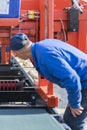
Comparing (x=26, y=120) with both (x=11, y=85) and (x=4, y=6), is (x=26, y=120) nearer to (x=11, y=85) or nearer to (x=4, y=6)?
(x=11, y=85)

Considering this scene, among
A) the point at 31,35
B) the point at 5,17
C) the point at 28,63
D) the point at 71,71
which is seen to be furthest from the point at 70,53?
the point at 31,35

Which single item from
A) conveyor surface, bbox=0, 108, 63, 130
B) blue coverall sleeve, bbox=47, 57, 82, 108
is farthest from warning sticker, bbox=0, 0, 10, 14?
blue coverall sleeve, bbox=47, 57, 82, 108

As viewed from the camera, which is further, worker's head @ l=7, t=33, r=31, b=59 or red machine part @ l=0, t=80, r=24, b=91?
red machine part @ l=0, t=80, r=24, b=91

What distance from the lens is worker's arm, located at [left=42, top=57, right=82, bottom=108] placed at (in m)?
4.28

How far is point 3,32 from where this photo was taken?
7.21 m

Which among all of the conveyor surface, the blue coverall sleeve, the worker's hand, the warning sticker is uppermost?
the warning sticker

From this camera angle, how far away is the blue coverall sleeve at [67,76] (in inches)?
169

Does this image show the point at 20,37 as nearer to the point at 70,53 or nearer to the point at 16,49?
the point at 16,49

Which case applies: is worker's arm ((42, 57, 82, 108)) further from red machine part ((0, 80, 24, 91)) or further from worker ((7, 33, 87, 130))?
red machine part ((0, 80, 24, 91))

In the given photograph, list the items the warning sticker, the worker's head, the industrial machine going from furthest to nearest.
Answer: the warning sticker < the industrial machine < the worker's head

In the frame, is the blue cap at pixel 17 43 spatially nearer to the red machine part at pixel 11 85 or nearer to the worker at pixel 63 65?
the worker at pixel 63 65

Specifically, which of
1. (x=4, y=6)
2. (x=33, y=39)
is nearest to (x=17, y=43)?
(x=4, y=6)

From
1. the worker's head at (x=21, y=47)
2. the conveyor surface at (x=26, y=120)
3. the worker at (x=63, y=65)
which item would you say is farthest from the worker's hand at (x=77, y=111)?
the worker's head at (x=21, y=47)

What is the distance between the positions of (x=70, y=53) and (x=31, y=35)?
4336 mm
